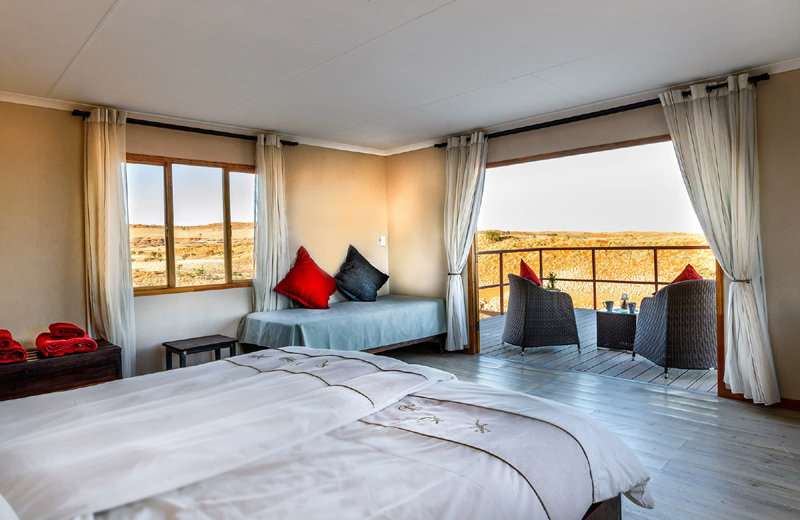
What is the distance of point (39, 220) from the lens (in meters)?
3.85

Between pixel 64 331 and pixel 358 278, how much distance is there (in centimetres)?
298

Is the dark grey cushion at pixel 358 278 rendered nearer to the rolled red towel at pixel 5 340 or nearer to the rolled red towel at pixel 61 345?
the rolled red towel at pixel 61 345

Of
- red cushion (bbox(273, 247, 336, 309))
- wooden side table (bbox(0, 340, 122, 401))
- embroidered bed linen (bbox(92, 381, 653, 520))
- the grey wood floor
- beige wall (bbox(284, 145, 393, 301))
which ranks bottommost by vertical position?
the grey wood floor

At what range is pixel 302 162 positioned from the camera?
559cm

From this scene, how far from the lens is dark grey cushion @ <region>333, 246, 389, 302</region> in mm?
5766

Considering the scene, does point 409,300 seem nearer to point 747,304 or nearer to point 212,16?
point 747,304

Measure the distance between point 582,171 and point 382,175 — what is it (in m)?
4.76

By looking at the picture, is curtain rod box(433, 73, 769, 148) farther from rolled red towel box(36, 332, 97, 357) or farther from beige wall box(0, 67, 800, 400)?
rolled red towel box(36, 332, 97, 357)

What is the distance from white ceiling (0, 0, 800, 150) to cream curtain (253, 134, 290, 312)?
754mm

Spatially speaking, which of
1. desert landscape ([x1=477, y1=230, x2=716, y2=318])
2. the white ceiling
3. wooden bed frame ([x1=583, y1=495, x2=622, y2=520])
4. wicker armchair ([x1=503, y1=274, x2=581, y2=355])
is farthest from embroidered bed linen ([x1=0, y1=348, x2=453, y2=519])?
desert landscape ([x1=477, y1=230, x2=716, y2=318])

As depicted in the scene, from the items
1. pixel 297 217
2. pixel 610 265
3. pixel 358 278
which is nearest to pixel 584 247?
pixel 610 265

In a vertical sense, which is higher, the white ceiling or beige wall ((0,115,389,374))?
the white ceiling

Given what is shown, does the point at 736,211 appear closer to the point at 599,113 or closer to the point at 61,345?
the point at 599,113

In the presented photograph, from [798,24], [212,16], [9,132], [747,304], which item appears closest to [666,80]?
[798,24]
